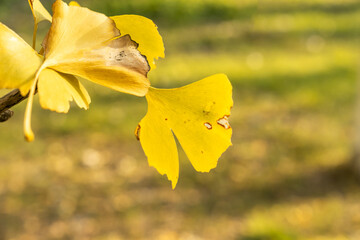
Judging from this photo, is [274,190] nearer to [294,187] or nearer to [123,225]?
[294,187]

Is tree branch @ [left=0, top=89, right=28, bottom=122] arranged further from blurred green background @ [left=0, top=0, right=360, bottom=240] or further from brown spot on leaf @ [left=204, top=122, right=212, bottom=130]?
blurred green background @ [left=0, top=0, right=360, bottom=240]

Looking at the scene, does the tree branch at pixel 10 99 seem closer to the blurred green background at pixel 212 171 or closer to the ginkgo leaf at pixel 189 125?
the ginkgo leaf at pixel 189 125

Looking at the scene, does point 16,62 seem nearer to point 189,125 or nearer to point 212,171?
point 189,125

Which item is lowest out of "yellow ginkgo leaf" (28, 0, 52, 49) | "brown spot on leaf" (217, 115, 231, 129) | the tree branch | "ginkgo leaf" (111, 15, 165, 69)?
the tree branch

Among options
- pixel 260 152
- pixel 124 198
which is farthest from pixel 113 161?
pixel 260 152


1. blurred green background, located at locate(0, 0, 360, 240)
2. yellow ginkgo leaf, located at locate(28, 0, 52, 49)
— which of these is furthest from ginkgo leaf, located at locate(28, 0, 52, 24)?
blurred green background, located at locate(0, 0, 360, 240)
